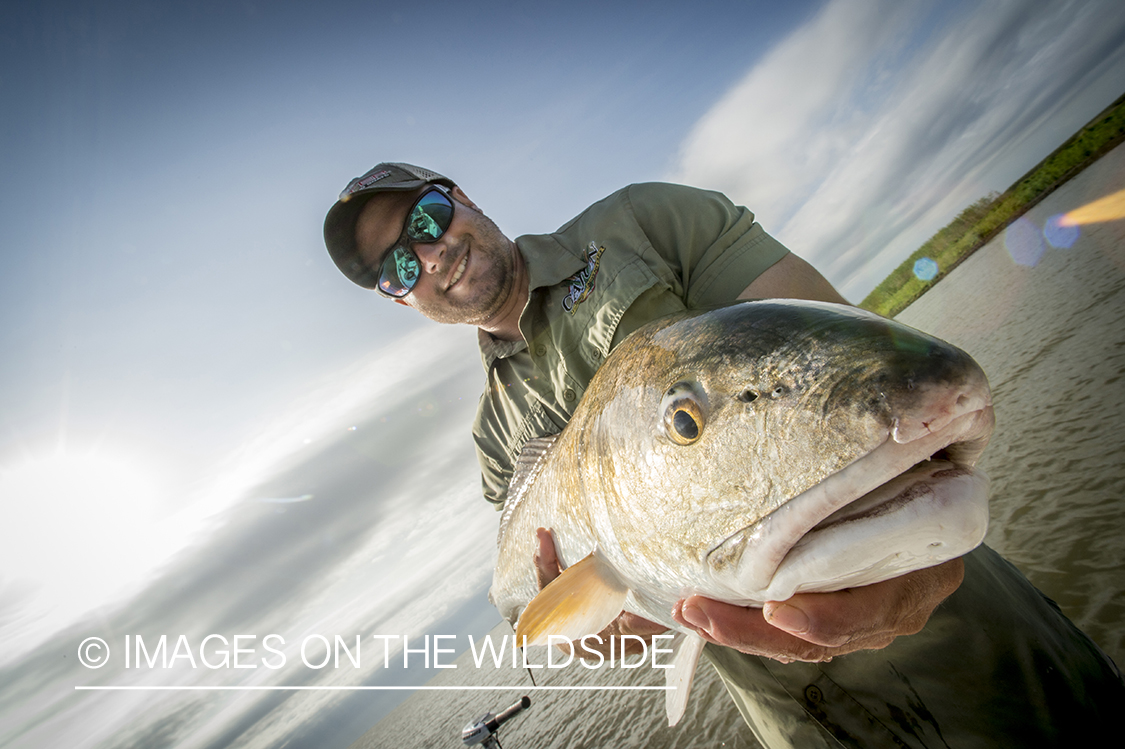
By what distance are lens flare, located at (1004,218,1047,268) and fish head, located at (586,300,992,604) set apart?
2840cm

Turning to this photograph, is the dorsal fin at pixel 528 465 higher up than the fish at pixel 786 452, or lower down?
higher up

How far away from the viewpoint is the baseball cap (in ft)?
12.3

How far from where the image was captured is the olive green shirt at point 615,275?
265 centimetres

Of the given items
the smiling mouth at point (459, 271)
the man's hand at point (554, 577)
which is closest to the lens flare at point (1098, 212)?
the smiling mouth at point (459, 271)

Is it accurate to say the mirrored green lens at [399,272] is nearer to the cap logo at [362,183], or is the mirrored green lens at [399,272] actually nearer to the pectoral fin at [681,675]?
the cap logo at [362,183]

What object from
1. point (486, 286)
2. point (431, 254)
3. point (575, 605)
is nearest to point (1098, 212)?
point (486, 286)

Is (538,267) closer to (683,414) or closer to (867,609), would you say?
(683,414)

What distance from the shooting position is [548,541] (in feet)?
7.57

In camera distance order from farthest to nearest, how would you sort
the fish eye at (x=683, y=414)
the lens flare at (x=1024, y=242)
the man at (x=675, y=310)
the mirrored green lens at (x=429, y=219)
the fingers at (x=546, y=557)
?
the lens flare at (x=1024, y=242) → the mirrored green lens at (x=429, y=219) → the fingers at (x=546, y=557) → the man at (x=675, y=310) → the fish eye at (x=683, y=414)

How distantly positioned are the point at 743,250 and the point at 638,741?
11.1m

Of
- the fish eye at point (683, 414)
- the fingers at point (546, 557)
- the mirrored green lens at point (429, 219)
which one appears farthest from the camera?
the mirrored green lens at point (429, 219)

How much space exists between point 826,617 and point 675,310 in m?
1.70

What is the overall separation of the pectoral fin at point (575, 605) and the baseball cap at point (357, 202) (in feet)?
10.8

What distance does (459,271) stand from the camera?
3.61 meters
